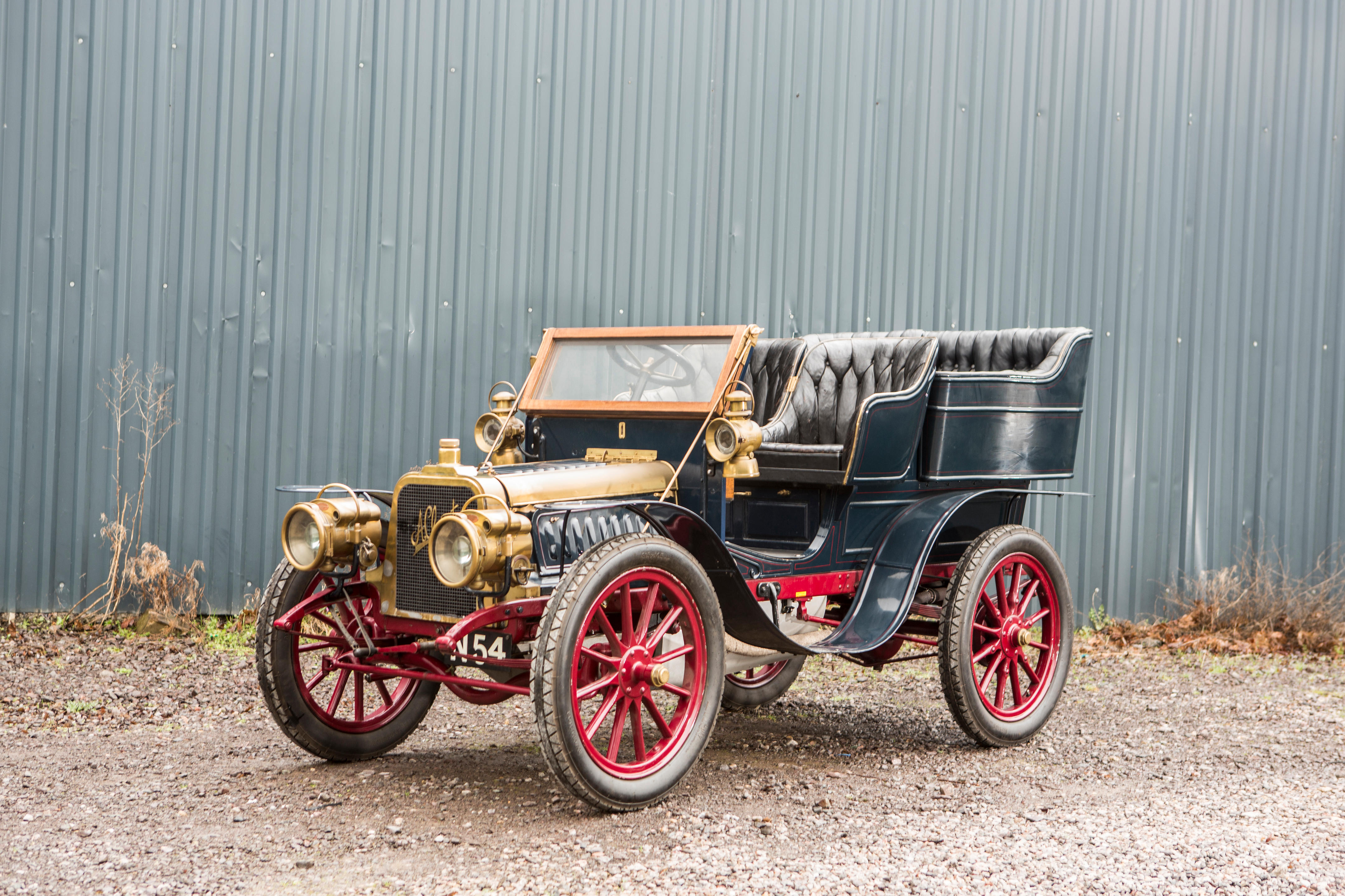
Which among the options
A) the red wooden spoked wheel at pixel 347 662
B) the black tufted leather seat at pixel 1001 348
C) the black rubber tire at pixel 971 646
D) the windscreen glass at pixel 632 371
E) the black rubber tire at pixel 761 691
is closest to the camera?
the red wooden spoked wheel at pixel 347 662

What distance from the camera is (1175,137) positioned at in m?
7.66

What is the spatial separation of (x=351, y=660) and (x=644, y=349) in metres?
1.62

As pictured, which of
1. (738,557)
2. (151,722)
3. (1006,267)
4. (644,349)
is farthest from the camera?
(1006,267)

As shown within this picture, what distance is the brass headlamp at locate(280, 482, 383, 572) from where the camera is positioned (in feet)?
12.9

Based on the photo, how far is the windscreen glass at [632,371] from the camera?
455 centimetres

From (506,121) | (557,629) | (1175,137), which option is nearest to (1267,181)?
(1175,137)

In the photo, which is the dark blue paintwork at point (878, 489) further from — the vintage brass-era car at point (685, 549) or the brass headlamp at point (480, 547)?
the brass headlamp at point (480, 547)

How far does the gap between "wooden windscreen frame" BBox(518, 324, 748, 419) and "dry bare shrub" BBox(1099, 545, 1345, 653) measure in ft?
13.7

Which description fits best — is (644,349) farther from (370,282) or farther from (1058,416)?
(370,282)

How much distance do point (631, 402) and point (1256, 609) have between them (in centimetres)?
500

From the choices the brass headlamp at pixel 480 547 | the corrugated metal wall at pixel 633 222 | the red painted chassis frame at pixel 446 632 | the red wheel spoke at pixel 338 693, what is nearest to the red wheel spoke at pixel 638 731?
the red painted chassis frame at pixel 446 632

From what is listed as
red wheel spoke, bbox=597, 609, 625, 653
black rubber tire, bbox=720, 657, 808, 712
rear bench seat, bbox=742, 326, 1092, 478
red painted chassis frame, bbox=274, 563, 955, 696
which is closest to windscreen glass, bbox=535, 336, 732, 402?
rear bench seat, bbox=742, 326, 1092, 478

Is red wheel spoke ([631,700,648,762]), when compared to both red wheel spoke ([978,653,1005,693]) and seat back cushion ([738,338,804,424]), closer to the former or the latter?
red wheel spoke ([978,653,1005,693])

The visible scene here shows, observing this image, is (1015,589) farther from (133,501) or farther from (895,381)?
(133,501)
